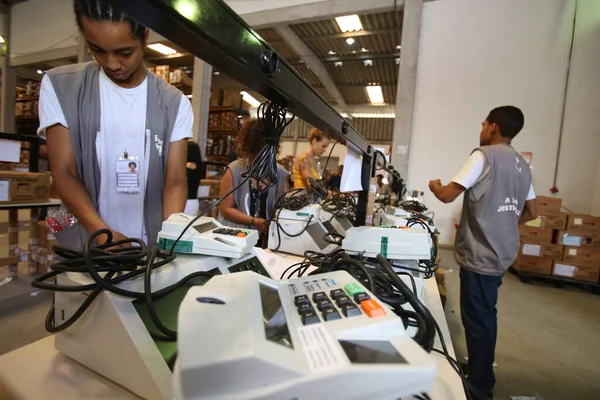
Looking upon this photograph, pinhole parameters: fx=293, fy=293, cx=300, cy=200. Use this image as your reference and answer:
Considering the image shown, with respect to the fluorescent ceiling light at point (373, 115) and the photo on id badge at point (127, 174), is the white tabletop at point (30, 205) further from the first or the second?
the fluorescent ceiling light at point (373, 115)

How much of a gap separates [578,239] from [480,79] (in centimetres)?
220

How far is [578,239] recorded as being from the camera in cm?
312

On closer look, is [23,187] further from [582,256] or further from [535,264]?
[582,256]

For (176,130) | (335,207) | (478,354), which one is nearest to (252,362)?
(176,130)

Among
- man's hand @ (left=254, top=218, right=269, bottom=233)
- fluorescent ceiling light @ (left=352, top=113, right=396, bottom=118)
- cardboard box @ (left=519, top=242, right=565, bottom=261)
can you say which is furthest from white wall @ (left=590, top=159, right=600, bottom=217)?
fluorescent ceiling light @ (left=352, top=113, right=396, bottom=118)

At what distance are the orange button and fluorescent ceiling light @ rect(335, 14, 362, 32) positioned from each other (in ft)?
17.0

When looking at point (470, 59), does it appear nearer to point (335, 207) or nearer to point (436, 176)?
point (436, 176)

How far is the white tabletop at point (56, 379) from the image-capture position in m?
0.46

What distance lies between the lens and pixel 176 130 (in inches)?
39.4

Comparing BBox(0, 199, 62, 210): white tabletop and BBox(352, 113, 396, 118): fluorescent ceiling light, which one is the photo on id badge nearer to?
BBox(0, 199, 62, 210): white tabletop

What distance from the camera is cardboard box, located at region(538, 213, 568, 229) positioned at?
319 cm

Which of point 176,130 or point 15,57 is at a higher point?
point 15,57

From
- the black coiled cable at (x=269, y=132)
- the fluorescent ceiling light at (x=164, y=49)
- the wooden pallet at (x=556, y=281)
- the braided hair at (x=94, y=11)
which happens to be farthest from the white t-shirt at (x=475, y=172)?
the fluorescent ceiling light at (x=164, y=49)

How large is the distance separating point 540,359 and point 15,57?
32.7 feet
